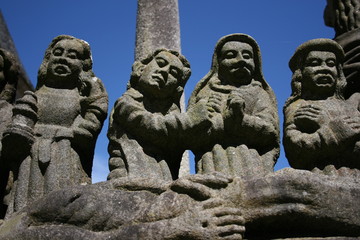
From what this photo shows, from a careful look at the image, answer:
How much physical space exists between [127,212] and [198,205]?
492 millimetres

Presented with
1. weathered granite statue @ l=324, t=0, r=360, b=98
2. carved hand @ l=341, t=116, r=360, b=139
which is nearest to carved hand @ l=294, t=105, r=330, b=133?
carved hand @ l=341, t=116, r=360, b=139

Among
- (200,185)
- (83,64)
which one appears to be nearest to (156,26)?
(83,64)

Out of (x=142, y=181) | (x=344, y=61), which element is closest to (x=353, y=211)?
(x=142, y=181)

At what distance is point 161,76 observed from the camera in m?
4.85

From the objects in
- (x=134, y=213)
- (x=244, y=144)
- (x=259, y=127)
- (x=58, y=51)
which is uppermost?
(x=58, y=51)

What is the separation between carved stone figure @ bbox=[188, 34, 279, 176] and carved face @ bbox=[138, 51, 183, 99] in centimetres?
27

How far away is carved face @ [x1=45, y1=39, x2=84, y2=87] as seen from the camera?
5133mm

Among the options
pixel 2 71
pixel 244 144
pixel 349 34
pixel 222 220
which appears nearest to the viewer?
pixel 222 220

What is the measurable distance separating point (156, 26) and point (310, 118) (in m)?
5.76

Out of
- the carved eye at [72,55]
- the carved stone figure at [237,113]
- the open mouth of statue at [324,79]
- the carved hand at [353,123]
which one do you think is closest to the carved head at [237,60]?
the carved stone figure at [237,113]

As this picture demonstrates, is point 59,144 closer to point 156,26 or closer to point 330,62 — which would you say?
point 330,62

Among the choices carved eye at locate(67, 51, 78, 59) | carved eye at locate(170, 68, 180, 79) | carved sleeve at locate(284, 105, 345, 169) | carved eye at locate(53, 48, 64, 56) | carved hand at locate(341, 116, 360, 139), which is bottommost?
carved sleeve at locate(284, 105, 345, 169)

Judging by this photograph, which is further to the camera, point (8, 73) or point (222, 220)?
point (8, 73)

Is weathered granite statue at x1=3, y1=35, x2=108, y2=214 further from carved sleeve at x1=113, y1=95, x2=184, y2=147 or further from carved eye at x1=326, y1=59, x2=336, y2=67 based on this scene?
carved eye at x1=326, y1=59, x2=336, y2=67
